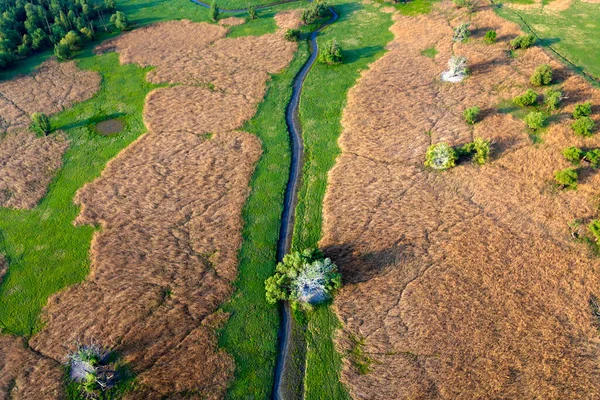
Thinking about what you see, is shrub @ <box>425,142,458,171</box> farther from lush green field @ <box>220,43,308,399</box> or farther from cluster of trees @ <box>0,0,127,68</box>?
cluster of trees @ <box>0,0,127,68</box>

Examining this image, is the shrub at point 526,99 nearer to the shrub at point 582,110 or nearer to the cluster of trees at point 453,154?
the shrub at point 582,110

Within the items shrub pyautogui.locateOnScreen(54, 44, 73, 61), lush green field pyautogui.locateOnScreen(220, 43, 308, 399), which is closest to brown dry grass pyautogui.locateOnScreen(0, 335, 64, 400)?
lush green field pyautogui.locateOnScreen(220, 43, 308, 399)

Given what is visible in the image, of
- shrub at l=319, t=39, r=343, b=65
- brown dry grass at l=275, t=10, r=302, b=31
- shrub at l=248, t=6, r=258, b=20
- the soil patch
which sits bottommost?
the soil patch

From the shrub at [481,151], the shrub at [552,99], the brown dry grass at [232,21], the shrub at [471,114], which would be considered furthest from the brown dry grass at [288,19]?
the shrub at [552,99]

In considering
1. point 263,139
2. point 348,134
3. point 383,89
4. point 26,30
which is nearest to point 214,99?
point 263,139

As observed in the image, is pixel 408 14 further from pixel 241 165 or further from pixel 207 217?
pixel 207 217

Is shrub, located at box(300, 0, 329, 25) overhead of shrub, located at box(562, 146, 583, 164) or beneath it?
overhead

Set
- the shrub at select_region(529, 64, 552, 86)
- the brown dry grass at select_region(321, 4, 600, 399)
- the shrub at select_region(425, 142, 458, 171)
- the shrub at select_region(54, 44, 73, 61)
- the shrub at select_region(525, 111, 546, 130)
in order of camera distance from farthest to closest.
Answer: the shrub at select_region(54, 44, 73, 61) → the shrub at select_region(529, 64, 552, 86) → the shrub at select_region(525, 111, 546, 130) → the shrub at select_region(425, 142, 458, 171) → the brown dry grass at select_region(321, 4, 600, 399)
